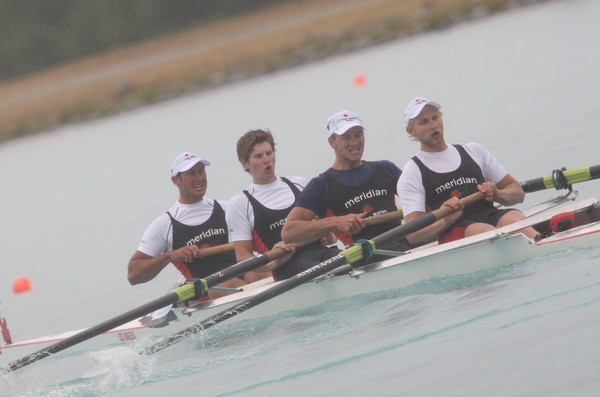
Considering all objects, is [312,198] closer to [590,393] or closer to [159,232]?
[159,232]

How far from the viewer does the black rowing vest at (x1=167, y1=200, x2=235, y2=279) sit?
34.3ft

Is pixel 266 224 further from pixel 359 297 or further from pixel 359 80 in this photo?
pixel 359 80

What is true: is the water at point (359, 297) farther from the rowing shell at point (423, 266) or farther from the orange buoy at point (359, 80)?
the orange buoy at point (359, 80)

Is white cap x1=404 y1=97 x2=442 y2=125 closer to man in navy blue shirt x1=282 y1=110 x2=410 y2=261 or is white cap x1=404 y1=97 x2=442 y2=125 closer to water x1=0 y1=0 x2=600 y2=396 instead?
man in navy blue shirt x1=282 y1=110 x2=410 y2=261

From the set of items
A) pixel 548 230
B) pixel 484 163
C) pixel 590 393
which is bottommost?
pixel 590 393

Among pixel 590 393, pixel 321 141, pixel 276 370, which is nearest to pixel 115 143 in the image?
pixel 321 141

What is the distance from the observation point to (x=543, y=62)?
81.3 ft

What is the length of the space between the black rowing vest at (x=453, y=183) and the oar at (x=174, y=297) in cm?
42

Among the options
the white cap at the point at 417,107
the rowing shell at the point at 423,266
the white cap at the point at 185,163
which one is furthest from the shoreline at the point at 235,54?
the white cap at the point at 417,107

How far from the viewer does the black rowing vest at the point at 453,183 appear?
30.3 ft

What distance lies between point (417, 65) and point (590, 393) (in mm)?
26185

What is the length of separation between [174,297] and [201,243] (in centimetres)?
119

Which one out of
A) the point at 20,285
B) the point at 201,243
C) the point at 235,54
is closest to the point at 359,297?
the point at 201,243

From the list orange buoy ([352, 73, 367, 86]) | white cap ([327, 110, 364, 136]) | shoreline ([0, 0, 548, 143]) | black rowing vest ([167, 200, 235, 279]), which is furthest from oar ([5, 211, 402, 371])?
shoreline ([0, 0, 548, 143])
